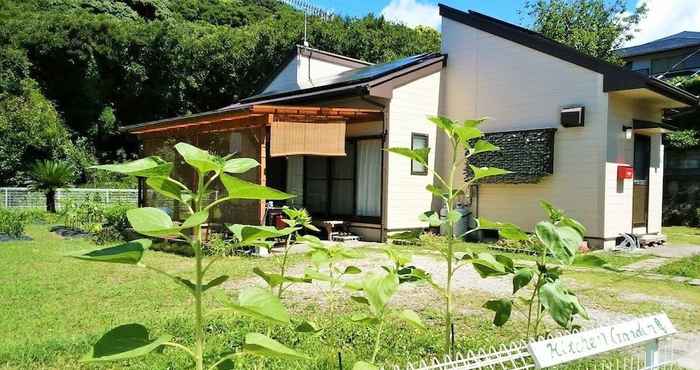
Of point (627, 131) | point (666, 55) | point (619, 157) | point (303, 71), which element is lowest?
point (619, 157)

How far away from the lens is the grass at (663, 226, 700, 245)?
11.7 m

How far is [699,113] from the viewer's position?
53.3ft

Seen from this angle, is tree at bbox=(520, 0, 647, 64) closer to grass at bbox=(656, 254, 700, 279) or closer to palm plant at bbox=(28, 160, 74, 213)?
grass at bbox=(656, 254, 700, 279)

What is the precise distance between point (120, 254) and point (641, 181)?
41.1ft

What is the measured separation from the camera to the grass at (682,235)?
11.7m

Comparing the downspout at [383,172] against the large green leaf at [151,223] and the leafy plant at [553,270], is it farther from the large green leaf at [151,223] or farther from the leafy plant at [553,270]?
the large green leaf at [151,223]

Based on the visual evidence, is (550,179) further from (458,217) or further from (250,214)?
(458,217)

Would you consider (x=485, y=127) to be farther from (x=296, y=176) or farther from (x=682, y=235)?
(x=682, y=235)

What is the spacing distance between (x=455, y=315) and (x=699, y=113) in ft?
51.8

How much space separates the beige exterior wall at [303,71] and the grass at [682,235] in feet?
33.9

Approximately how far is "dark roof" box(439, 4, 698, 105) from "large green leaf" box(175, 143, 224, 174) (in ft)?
32.5

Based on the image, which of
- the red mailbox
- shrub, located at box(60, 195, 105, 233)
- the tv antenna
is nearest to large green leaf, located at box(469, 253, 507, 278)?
the red mailbox

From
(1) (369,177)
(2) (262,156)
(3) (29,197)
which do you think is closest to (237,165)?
(2) (262,156)

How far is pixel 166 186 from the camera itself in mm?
1048
